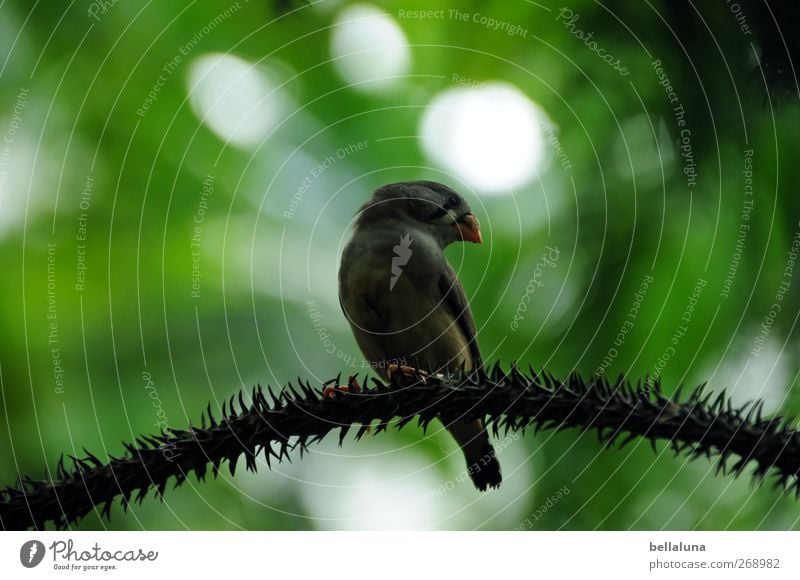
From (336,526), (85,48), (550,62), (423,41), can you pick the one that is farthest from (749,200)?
(85,48)

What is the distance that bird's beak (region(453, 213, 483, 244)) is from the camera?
11.4 ft

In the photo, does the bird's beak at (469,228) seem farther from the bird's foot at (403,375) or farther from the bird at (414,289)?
the bird's foot at (403,375)

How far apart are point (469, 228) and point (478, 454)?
0.98 metres

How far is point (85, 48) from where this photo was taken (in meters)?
3.30

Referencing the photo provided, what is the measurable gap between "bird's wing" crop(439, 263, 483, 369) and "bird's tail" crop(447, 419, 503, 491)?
0.29 m

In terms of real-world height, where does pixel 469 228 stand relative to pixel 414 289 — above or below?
above

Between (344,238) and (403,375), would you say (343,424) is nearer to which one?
(403,375)

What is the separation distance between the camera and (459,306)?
139 inches
